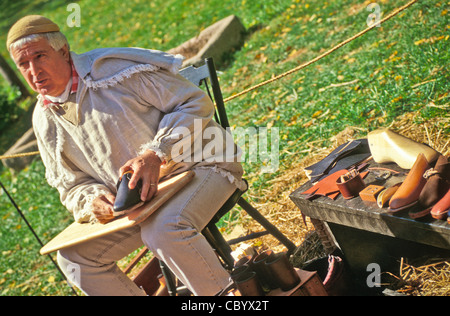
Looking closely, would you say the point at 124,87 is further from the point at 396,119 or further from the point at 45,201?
the point at 45,201

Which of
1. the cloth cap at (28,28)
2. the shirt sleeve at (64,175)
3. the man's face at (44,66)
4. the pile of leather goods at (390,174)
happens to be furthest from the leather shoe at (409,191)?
the cloth cap at (28,28)

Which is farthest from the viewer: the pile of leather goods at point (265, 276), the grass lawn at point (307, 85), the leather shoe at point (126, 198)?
the grass lawn at point (307, 85)

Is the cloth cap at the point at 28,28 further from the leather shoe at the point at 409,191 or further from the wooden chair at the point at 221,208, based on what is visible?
the leather shoe at the point at 409,191

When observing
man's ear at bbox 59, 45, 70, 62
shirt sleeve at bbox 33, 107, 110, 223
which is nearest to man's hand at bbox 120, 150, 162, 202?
shirt sleeve at bbox 33, 107, 110, 223

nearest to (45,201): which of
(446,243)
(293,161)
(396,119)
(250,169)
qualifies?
(250,169)

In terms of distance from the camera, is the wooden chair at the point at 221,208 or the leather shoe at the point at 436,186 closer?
the leather shoe at the point at 436,186

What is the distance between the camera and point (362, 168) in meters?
2.43

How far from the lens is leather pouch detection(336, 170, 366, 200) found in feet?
7.25

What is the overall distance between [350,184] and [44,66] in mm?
1779

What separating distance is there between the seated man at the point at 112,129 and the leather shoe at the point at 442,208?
112cm

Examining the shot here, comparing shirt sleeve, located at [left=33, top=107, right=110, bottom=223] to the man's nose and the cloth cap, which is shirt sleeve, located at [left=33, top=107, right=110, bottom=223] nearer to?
the man's nose

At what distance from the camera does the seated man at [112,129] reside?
2529 millimetres
